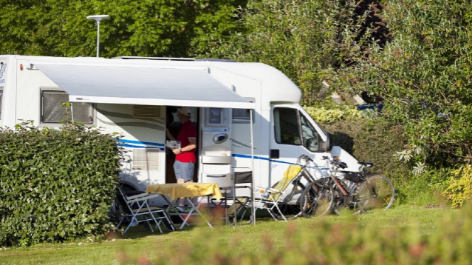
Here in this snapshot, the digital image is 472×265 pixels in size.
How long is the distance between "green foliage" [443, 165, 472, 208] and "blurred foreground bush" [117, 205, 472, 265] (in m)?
8.34

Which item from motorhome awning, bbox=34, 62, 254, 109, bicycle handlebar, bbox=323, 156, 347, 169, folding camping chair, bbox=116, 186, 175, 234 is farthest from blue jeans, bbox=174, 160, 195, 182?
bicycle handlebar, bbox=323, 156, 347, 169

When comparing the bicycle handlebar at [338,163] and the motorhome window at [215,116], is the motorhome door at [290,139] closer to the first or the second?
the bicycle handlebar at [338,163]

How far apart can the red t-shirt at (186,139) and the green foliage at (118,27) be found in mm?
8476

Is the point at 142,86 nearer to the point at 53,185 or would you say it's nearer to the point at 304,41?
the point at 53,185

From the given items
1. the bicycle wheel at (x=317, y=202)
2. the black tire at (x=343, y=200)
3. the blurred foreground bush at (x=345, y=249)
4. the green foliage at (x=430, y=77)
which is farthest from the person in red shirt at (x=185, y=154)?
the blurred foreground bush at (x=345, y=249)

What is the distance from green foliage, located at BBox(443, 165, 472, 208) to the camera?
38.8 feet

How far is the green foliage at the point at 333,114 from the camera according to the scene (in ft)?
45.0

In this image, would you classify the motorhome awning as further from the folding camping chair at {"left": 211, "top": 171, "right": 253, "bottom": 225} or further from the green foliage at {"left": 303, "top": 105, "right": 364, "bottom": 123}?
the green foliage at {"left": 303, "top": 105, "right": 364, "bottom": 123}

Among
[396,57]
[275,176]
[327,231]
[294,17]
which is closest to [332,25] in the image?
[294,17]

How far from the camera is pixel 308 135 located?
12.0 metres

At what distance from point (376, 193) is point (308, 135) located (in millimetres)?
1479

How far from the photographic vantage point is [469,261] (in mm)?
3631

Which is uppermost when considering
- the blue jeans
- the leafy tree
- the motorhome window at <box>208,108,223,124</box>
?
the leafy tree

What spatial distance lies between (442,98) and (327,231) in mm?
8965
